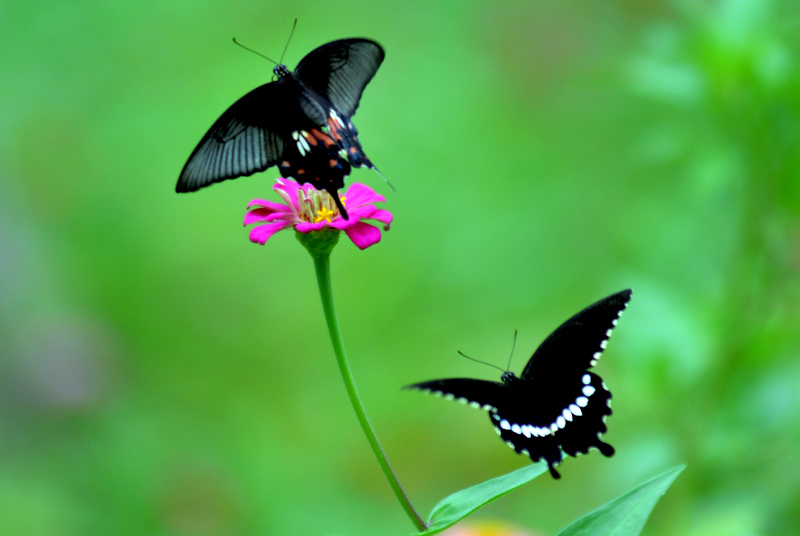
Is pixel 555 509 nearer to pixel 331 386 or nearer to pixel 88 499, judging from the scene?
pixel 331 386

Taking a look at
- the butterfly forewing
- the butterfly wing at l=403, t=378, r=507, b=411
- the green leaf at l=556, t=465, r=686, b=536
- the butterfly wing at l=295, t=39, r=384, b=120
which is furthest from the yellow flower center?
the green leaf at l=556, t=465, r=686, b=536

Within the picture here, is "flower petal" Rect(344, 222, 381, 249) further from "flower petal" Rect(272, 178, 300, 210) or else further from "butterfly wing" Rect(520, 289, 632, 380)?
"butterfly wing" Rect(520, 289, 632, 380)

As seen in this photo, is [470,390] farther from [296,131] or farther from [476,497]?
[296,131]

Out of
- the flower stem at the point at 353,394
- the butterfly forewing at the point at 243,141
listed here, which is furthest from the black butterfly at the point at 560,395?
the butterfly forewing at the point at 243,141

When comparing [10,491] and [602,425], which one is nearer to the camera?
[602,425]

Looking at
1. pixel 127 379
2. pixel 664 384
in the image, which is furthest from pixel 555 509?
pixel 127 379

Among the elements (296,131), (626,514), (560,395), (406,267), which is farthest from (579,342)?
(406,267)
